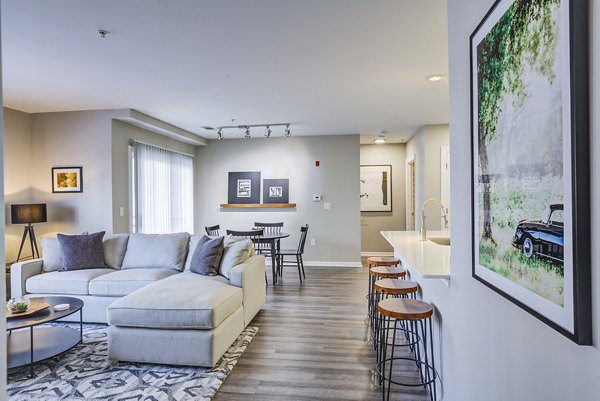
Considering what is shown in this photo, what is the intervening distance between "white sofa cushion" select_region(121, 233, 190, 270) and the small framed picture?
1.31 meters

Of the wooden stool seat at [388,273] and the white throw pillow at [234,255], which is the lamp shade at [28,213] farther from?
the wooden stool seat at [388,273]

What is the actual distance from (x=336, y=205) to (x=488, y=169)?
5.38 metres

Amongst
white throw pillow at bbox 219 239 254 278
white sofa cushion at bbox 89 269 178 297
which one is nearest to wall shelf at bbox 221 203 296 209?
white throw pillow at bbox 219 239 254 278

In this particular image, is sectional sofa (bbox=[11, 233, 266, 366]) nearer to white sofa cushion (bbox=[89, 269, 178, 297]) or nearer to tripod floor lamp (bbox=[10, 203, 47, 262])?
white sofa cushion (bbox=[89, 269, 178, 297])

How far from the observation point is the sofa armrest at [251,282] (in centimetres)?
339

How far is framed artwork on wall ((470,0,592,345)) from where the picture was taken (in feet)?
2.42

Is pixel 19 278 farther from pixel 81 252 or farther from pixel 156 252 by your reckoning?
pixel 156 252

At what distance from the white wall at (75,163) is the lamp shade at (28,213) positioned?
38 centimetres

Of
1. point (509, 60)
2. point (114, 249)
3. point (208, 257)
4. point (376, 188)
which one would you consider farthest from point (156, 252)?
point (376, 188)

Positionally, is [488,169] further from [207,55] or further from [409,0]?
[207,55]

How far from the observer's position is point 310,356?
2.86 metres

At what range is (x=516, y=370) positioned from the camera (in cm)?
108

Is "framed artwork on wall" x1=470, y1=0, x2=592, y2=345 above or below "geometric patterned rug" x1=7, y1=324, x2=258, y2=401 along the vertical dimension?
above

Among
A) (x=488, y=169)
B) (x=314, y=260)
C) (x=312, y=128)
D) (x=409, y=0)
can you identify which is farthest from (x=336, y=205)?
(x=488, y=169)
